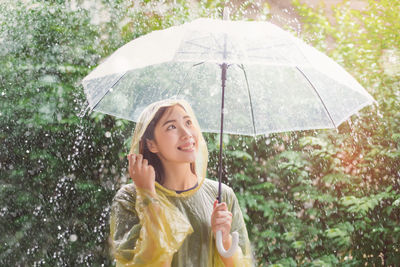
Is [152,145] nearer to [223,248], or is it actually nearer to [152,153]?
[152,153]

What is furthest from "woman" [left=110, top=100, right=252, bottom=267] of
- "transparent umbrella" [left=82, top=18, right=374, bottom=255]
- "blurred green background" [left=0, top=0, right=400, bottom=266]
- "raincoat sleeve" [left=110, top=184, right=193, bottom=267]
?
"blurred green background" [left=0, top=0, right=400, bottom=266]

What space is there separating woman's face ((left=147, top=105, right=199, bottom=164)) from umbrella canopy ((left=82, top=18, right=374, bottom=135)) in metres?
0.24

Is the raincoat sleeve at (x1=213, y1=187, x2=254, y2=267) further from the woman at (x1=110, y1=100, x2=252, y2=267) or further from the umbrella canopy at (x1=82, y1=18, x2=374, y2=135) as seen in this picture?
the umbrella canopy at (x1=82, y1=18, x2=374, y2=135)

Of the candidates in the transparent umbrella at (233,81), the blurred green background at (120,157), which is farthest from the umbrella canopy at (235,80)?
the blurred green background at (120,157)

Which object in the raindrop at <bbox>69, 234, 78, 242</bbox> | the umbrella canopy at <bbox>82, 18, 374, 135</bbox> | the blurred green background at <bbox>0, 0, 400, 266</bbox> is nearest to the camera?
the umbrella canopy at <bbox>82, 18, 374, 135</bbox>

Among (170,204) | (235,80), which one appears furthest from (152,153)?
(235,80)

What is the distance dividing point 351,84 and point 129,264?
3.48ft

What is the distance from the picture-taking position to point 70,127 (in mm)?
4449

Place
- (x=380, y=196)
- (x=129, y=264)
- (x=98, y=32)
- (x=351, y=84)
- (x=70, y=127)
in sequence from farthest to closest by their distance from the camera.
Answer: (x=98, y=32) → (x=70, y=127) → (x=380, y=196) → (x=351, y=84) → (x=129, y=264)

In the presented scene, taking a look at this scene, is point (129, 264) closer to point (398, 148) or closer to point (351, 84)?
point (351, 84)

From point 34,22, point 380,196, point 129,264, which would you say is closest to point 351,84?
point 129,264

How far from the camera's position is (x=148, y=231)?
160 cm

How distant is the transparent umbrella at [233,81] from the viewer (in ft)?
5.72

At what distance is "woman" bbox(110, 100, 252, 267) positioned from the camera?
5.34 ft
